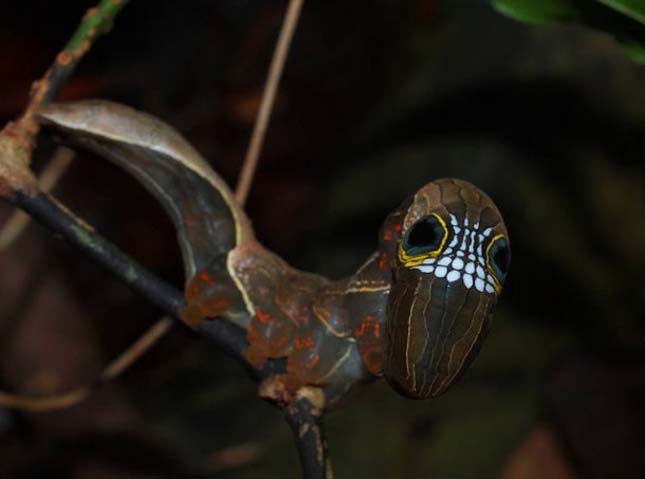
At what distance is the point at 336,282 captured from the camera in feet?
3.78

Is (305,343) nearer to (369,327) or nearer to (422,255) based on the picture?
(369,327)

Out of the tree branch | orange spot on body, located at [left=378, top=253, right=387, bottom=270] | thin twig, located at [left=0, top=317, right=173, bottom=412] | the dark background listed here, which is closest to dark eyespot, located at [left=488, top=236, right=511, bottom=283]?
orange spot on body, located at [left=378, top=253, right=387, bottom=270]

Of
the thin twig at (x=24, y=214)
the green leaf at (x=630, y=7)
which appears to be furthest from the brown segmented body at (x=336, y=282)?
the thin twig at (x=24, y=214)

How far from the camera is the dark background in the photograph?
2.56 m

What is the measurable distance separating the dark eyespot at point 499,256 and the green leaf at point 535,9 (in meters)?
0.40

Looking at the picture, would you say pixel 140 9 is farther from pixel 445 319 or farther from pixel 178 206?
pixel 445 319

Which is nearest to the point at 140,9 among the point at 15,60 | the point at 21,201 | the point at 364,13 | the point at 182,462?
the point at 15,60

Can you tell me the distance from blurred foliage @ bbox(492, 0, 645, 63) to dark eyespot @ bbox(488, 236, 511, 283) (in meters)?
0.40

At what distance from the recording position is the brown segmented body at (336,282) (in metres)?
0.93

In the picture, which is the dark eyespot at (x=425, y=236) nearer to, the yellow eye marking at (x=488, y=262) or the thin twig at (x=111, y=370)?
the yellow eye marking at (x=488, y=262)

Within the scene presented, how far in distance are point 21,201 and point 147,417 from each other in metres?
1.60

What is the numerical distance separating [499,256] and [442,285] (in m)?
0.08

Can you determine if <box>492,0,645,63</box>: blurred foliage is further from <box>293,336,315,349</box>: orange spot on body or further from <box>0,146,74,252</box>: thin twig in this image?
<box>0,146,74,252</box>: thin twig

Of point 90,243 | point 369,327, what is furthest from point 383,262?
point 90,243
